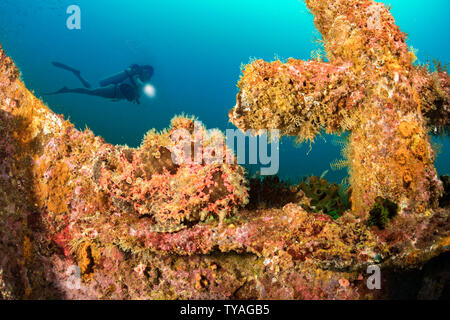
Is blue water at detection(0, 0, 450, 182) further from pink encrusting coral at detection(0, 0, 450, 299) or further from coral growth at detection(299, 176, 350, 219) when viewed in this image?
pink encrusting coral at detection(0, 0, 450, 299)

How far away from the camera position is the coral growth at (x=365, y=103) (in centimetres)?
294

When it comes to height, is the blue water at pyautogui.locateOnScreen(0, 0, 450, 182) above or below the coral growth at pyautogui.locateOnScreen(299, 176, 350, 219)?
above

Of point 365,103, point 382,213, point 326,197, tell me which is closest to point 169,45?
point 326,197

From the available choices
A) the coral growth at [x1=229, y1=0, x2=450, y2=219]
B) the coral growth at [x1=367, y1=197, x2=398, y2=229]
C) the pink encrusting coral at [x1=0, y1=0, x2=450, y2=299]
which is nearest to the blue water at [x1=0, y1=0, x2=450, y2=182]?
the coral growth at [x1=229, y1=0, x2=450, y2=219]

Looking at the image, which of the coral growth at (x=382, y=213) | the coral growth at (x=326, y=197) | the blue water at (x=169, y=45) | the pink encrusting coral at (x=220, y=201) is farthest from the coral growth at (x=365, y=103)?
the blue water at (x=169, y=45)

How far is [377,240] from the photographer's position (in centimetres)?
259

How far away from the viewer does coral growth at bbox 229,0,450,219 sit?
9.66 ft

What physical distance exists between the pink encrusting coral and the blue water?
5120 cm

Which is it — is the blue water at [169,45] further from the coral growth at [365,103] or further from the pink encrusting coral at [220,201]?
the pink encrusting coral at [220,201]

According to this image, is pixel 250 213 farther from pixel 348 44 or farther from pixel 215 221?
pixel 348 44

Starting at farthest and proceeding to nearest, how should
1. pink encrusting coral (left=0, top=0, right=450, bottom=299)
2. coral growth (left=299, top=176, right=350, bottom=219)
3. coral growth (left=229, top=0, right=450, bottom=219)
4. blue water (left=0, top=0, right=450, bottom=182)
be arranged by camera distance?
blue water (left=0, top=0, right=450, bottom=182), coral growth (left=299, top=176, right=350, bottom=219), coral growth (left=229, top=0, right=450, bottom=219), pink encrusting coral (left=0, top=0, right=450, bottom=299)

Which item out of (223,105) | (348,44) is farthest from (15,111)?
(223,105)

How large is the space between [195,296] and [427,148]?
124 inches

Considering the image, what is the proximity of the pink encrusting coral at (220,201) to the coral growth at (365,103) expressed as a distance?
0.05ft
